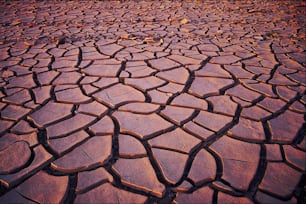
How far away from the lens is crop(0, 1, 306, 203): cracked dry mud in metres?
1.17

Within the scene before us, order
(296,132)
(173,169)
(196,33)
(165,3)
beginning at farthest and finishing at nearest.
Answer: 1. (165,3)
2. (196,33)
3. (296,132)
4. (173,169)

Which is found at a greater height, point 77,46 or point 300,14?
point 300,14

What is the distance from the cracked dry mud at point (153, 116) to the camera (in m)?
1.17

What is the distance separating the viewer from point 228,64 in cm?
242

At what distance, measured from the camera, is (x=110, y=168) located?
126 centimetres

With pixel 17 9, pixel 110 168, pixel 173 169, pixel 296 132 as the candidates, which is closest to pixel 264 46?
pixel 296 132

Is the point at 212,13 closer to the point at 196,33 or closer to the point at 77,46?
the point at 196,33

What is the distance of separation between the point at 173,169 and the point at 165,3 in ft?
16.3

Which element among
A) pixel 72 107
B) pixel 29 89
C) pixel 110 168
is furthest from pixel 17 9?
pixel 110 168

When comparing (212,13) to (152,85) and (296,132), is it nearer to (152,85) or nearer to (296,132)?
(152,85)

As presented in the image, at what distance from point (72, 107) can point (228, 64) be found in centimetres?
161

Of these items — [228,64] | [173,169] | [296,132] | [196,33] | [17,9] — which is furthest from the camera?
[17,9]

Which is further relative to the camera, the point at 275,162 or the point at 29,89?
the point at 29,89

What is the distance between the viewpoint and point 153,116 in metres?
1.66
